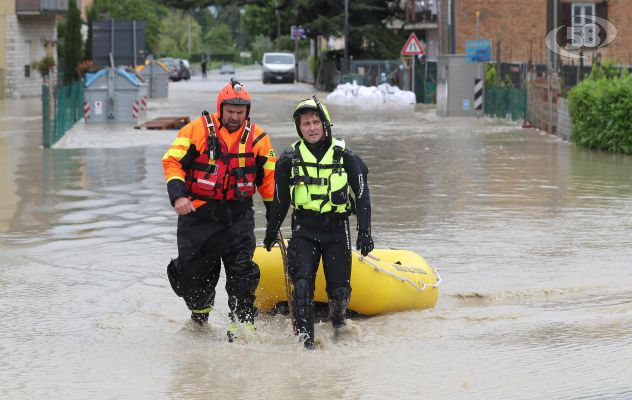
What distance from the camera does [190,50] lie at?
5487 inches

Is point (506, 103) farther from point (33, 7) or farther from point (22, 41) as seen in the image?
point (22, 41)

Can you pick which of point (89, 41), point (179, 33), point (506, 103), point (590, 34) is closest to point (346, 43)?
point (590, 34)

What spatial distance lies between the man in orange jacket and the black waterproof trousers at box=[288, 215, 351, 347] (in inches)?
12.8

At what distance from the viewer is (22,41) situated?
175 feet

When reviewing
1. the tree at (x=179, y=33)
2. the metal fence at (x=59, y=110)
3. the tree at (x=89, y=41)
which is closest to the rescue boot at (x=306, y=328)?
the metal fence at (x=59, y=110)

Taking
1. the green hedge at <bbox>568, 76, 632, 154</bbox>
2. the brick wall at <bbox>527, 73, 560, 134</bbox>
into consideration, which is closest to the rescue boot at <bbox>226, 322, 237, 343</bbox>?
the green hedge at <bbox>568, 76, 632, 154</bbox>

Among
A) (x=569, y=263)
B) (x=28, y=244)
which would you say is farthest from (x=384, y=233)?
(x=28, y=244)

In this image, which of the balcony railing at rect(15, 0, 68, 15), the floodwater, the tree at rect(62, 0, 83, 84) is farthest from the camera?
the balcony railing at rect(15, 0, 68, 15)

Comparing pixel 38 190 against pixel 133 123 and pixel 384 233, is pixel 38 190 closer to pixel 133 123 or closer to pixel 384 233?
pixel 384 233

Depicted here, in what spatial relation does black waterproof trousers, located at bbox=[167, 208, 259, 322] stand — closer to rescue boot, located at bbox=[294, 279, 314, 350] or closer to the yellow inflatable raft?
rescue boot, located at bbox=[294, 279, 314, 350]

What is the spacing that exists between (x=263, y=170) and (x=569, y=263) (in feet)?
12.0

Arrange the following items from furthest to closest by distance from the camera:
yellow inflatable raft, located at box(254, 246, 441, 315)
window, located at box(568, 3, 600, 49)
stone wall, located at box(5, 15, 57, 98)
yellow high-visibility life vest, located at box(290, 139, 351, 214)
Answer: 1. stone wall, located at box(5, 15, 57, 98)
2. window, located at box(568, 3, 600, 49)
3. yellow inflatable raft, located at box(254, 246, 441, 315)
4. yellow high-visibility life vest, located at box(290, 139, 351, 214)

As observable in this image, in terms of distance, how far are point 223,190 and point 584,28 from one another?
4375 cm

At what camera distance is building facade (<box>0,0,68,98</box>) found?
51.5 m
